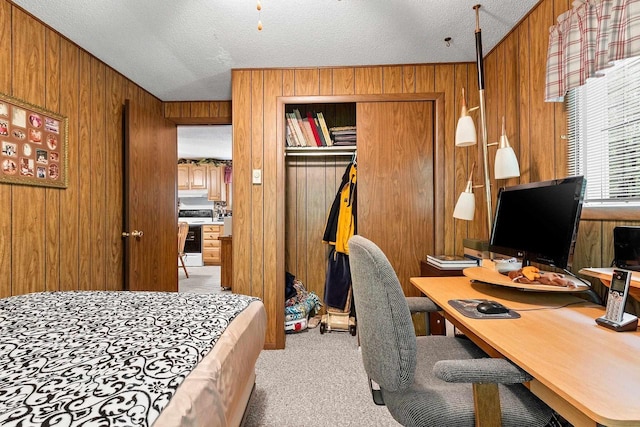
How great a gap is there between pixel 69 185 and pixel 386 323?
2.52 m

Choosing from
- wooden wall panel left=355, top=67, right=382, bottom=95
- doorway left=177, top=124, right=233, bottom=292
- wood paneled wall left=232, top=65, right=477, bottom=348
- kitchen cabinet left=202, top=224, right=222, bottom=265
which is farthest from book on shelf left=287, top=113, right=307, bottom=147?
kitchen cabinet left=202, top=224, right=222, bottom=265

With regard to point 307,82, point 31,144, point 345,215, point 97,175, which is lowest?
point 345,215

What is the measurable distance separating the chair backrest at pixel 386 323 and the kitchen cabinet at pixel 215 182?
21.3 ft

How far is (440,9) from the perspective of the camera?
1.95 metres

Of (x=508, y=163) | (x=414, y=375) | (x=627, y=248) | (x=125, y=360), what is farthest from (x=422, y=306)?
(x=125, y=360)

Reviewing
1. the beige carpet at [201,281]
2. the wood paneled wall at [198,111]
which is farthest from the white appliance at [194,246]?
the wood paneled wall at [198,111]

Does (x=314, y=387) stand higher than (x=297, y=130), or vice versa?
(x=297, y=130)

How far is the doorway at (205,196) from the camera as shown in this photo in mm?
6055

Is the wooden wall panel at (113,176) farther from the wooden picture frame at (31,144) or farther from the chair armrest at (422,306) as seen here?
the chair armrest at (422,306)

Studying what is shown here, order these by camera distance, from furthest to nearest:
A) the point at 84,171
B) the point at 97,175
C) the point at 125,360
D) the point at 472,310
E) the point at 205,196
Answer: the point at 205,196, the point at 97,175, the point at 84,171, the point at 472,310, the point at 125,360

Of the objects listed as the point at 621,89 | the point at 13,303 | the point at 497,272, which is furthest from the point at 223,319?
the point at 621,89

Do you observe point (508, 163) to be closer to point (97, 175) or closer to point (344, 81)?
point (344, 81)

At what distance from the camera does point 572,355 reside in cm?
83

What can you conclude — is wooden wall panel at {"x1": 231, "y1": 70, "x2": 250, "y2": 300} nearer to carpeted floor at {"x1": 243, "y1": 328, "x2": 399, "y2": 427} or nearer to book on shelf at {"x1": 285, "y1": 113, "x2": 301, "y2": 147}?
book on shelf at {"x1": 285, "y1": 113, "x2": 301, "y2": 147}
